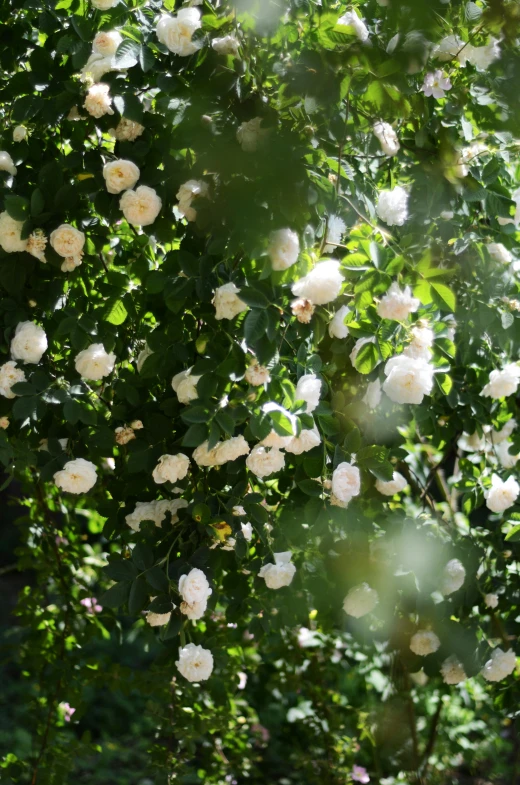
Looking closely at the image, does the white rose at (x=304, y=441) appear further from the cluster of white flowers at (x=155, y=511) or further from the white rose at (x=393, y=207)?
the white rose at (x=393, y=207)

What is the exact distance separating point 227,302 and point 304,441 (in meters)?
0.29

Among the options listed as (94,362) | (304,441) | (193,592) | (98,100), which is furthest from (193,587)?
(98,100)

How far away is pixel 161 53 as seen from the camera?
5.07ft

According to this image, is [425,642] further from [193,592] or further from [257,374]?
[257,374]

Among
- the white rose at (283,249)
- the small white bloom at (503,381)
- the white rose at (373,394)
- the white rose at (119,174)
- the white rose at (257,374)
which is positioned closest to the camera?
the white rose at (283,249)

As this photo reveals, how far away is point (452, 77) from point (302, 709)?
2346 millimetres

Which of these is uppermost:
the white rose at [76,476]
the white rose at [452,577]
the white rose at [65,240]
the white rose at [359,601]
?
the white rose at [65,240]

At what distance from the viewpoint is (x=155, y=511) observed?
1.62m

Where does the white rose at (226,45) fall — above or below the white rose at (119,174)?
above

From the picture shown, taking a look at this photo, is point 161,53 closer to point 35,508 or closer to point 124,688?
point 35,508

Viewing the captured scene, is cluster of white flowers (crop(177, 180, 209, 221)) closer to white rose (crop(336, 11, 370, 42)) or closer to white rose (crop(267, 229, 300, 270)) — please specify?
white rose (crop(267, 229, 300, 270))

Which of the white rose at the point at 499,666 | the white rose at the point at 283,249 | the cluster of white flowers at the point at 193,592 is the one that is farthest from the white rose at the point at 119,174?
the white rose at the point at 499,666

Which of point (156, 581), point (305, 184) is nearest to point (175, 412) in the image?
point (156, 581)

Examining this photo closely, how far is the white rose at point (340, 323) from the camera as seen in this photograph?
158 centimetres
